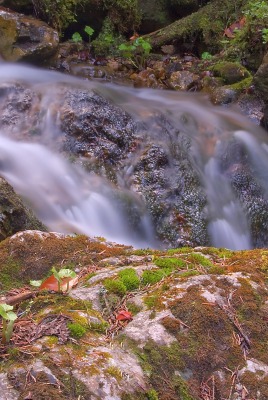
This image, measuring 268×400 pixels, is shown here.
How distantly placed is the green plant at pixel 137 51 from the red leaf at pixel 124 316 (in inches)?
351

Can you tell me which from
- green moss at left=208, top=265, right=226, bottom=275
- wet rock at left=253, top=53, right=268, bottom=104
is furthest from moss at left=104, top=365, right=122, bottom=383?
A: wet rock at left=253, top=53, right=268, bottom=104

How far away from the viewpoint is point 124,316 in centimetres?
208

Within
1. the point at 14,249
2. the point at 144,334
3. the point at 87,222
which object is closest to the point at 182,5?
the point at 87,222

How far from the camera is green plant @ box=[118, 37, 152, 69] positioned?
33.7 ft

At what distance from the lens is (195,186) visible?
6.12m

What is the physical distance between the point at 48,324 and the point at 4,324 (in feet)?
0.58

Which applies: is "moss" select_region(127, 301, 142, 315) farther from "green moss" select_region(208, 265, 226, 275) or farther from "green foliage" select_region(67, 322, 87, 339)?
"green moss" select_region(208, 265, 226, 275)

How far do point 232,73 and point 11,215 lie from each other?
672 centimetres

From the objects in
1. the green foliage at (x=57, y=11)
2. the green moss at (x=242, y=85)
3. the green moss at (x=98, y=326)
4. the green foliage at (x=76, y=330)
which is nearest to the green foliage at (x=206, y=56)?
the green moss at (x=242, y=85)

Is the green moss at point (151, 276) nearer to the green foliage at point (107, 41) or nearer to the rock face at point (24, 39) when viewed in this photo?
the rock face at point (24, 39)

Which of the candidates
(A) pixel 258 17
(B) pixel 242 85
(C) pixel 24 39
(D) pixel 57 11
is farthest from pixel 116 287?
(D) pixel 57 11

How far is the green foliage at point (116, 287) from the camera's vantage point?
90.6 inches

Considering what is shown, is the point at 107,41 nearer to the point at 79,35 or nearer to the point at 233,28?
the point at 79,35

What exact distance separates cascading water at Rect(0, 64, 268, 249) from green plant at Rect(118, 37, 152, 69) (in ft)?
8.58
